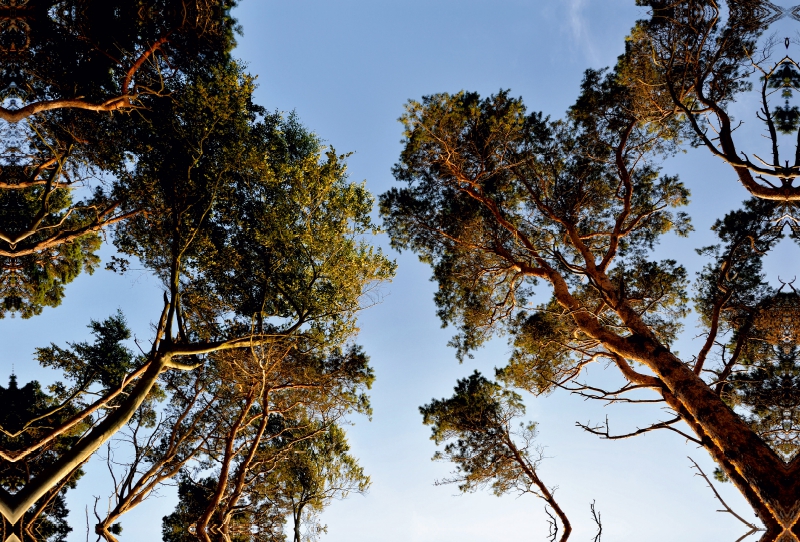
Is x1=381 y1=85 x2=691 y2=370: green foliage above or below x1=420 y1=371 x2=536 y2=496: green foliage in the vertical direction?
above

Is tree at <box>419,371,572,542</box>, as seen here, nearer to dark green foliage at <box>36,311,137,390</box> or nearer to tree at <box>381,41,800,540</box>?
tree at <box>381,41,800,540</box>

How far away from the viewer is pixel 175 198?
7.59 metres

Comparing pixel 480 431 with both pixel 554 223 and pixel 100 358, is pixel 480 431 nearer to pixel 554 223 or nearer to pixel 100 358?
pixel 554 223

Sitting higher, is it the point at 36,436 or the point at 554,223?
the point at 554,223

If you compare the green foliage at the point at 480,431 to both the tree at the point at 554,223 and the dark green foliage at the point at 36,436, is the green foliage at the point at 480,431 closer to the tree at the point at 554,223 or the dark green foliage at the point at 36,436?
the tree at the point at 554,223

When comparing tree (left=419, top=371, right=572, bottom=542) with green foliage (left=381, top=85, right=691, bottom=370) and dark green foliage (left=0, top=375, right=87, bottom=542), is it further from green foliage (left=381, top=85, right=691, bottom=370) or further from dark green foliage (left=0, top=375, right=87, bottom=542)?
dark green foliage (left=0, top=375, right=87, bottom=542)

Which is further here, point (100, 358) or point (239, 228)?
point (100, 358)

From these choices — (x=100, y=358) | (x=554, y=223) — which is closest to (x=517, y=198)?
(x=554, y=223)

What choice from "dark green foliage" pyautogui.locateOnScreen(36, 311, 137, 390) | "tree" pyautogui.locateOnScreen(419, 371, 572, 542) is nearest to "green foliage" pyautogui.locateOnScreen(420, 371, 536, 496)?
"tree" pyautogui.locateOnScreen(419, 371, 572, 542)

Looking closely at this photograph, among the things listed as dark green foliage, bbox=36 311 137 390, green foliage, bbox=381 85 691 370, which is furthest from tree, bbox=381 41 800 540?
dark green foliage, bbox=36 311 137 390

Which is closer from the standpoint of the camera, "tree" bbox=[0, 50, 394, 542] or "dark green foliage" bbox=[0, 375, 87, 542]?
"tree" bbox=[0, 50, 394, 542]

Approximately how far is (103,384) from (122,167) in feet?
21.8

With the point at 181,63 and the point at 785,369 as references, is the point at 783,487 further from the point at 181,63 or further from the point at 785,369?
the point at 181,63

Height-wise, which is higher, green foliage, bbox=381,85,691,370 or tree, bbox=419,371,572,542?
green foliage, bbox=381,85,691,370
